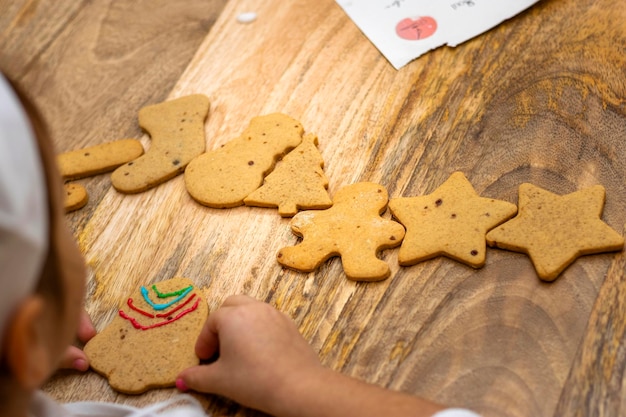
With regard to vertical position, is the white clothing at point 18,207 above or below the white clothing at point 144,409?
above

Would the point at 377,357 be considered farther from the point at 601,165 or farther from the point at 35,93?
the point at 35,93

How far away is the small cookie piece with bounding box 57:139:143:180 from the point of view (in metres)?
1.18

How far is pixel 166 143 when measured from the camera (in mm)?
1201

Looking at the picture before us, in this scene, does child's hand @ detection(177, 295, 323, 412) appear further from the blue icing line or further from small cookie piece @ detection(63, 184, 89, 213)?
small cookie piece @ detection(63, 184, 89, 213)

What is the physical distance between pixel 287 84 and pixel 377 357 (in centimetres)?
58

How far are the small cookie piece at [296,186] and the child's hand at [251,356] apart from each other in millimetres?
208

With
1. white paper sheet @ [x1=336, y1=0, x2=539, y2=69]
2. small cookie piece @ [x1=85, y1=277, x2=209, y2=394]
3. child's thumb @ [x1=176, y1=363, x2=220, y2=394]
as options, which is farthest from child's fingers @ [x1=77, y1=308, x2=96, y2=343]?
white paper sheet @ [x1=336, y1=0, x2=539, y2=69]

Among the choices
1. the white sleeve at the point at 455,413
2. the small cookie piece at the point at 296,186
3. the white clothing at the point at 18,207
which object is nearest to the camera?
the white clothing at the point at 18,207

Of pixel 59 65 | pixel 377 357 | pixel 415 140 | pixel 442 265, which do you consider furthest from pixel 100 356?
pixel 59 65

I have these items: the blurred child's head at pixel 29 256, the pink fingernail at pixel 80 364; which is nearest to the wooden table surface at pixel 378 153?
the pink fingernail at pixel 80 364

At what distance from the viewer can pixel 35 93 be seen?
4.45ft

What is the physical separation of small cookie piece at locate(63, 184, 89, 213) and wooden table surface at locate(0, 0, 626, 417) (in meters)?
0.02

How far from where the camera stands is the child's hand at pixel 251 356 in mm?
831

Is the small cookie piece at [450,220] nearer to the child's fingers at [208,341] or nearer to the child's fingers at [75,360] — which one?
the child's fingers at [208,341]
